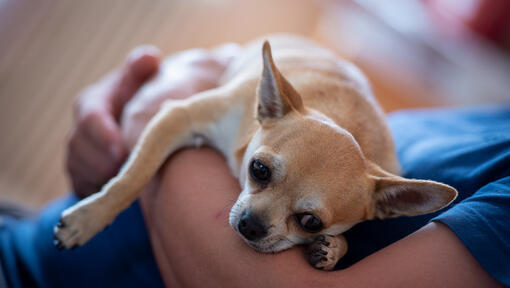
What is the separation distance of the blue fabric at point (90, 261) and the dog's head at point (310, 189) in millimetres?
491

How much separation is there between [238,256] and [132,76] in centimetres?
122

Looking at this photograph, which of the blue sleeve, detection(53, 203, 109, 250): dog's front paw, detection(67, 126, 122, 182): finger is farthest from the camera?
detection(67, 126, 122, 182): finger

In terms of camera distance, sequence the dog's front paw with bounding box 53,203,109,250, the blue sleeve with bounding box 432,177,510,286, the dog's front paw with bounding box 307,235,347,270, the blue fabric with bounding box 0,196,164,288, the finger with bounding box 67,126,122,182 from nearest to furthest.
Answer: the blue sleeve with bounding box 432,177,510,286
the dog's front paw with bounding box 307,235,347,270
the dog's front paw with bounding box 53,203,109,250
the blue fabric with bounding box 0,196,164,288
the finger with bounding box 67,126,122,182

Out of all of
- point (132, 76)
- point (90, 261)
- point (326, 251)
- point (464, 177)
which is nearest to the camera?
point (326, 251)

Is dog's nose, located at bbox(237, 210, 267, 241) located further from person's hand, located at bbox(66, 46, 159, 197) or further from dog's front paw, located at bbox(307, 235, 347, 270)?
person's hand, located at bbox(66, 46, 159, 197)

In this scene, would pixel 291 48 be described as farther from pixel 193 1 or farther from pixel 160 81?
pixel 193 1

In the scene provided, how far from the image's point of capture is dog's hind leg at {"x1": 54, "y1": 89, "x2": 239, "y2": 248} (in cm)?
123

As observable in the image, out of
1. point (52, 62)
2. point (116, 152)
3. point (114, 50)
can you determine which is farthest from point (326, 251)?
point (52, 62)

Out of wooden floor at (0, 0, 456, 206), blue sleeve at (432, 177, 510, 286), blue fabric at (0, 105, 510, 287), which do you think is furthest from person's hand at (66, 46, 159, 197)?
wooden floor at (0, 0, 456, 206)

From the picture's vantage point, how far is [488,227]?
87 centimetres

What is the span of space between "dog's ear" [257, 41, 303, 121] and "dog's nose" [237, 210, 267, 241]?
35 cm

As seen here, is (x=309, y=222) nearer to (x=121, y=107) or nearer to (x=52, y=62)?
(x=121, y=107)

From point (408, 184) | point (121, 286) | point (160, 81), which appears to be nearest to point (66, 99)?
point (160, 81)

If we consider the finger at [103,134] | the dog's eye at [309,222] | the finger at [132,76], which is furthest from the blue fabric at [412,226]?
the finger at [132,76]
